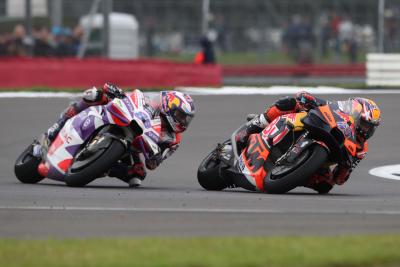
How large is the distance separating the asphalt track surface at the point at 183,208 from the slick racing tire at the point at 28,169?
117 mm

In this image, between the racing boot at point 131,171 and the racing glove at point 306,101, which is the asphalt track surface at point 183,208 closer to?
the racing boot at point 131,171

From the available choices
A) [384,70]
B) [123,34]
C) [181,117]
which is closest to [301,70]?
[123,34]

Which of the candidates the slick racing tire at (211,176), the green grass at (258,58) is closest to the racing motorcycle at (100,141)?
the slick racing tire at (211,176)

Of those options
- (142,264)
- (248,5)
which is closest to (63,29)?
(248,5)

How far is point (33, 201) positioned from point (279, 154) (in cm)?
246

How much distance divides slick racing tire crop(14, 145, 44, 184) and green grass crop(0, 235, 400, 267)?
172 inches

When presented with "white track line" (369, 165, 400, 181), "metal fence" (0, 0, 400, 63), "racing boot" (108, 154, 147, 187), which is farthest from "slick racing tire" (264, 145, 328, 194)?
"metal fence" (0, 0, 400, 63)

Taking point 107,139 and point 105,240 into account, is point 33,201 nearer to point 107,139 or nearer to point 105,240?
point 107,139

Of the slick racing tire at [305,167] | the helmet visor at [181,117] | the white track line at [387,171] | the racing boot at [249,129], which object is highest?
the helmet visor at [181,117]

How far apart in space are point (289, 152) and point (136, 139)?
1.58 m

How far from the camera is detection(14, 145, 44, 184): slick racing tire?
38.2ft

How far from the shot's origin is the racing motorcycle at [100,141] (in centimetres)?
1059

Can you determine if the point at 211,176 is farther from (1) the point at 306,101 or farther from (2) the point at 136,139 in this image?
(1) the point at 306,101

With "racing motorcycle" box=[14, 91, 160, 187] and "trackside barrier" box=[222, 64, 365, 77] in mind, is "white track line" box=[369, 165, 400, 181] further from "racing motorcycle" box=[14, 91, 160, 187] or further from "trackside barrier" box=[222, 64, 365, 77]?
"trackside barrier" box=[222, 64, 365, 77]
